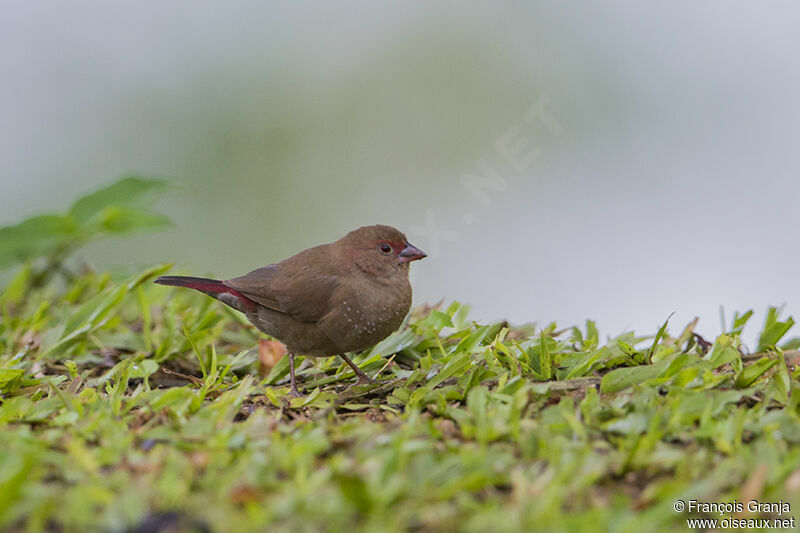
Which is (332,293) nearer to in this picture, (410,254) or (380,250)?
(380,250)

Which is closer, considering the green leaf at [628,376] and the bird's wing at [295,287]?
the green leaf at [628,376]

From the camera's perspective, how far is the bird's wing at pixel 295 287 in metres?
3.84

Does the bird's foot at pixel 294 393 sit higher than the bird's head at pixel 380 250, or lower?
lower

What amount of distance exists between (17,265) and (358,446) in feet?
11.2

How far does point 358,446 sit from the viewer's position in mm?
2270

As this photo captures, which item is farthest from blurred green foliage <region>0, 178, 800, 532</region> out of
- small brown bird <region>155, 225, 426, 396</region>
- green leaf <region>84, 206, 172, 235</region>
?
green leaf <region>84, 206, 172, 235</region>

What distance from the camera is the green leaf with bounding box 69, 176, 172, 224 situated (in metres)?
4.76

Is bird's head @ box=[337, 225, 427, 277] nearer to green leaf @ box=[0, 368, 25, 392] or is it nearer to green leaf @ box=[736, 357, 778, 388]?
green leaf @ box=[0, 368, 25, 392]

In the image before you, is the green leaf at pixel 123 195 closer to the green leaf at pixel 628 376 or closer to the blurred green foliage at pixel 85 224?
the blurred green foliage at pixel 85 224

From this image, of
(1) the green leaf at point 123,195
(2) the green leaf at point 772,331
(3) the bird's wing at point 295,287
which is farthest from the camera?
(1) the green leaf at point 123,195

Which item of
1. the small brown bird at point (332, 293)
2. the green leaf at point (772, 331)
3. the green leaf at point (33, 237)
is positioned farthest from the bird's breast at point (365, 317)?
the green leaf at point (33, 237)

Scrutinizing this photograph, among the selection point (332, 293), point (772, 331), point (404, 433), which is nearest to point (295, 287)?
point (332, 293)

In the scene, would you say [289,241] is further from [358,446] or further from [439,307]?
[358,446]

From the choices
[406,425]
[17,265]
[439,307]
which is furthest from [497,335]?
[17,265]
